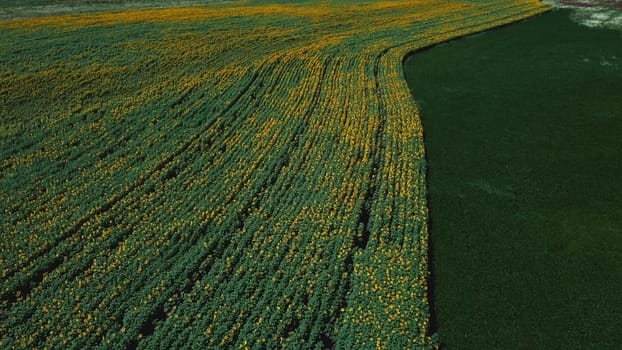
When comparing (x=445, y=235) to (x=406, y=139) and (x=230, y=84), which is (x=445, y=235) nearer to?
(x=406, y=139)

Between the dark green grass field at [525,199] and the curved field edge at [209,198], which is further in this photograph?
the dark green grass field at [525,199]

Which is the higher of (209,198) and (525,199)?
(209,198)

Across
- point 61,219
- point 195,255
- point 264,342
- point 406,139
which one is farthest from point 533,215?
point 61,219

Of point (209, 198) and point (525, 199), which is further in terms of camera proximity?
point (209, 198)

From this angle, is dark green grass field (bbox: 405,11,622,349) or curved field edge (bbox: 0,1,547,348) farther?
dark green grass field (bbox: 405,11,622,349)
